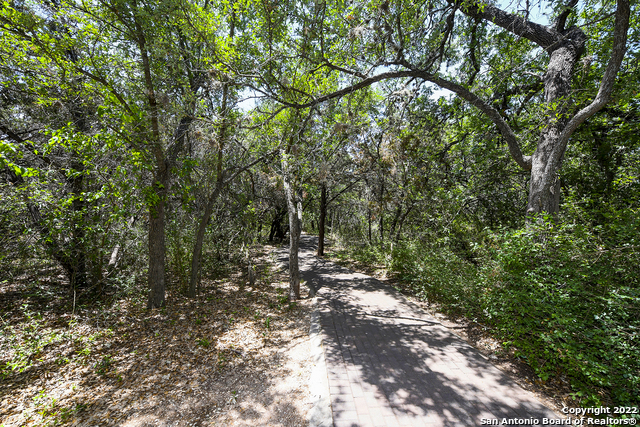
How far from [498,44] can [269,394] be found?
9.62 m

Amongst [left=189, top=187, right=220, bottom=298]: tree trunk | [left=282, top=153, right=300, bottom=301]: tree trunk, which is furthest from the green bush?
[left=189, top=187, right=220, bottom=298]: tree trunk

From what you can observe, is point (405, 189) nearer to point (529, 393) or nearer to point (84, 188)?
point (529, 393)

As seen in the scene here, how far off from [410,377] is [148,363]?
4544 millimetres

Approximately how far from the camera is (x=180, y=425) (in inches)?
120

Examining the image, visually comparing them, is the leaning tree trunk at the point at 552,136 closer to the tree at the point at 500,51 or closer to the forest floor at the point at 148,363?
the tree at the point at 500,51

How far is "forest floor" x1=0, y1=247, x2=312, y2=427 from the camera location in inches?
126

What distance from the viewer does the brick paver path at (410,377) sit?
114 inches

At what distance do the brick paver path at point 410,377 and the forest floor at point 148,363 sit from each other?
2.15 ft

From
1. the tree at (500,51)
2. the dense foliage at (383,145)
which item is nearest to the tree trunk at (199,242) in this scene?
the dense foliage at (383,145)

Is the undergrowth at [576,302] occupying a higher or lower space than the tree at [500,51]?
lower

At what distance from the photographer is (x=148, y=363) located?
4.25 meters

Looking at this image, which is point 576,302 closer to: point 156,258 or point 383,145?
point 383,145

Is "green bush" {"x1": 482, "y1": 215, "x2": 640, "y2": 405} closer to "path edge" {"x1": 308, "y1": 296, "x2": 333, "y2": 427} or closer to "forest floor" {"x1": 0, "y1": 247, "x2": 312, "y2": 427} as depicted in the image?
"path edge" {"x1": 308, "y1": 296, "x2": 333, "y2": 427}

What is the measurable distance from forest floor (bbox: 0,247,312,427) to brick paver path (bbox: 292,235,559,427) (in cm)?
66
